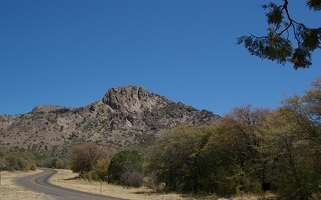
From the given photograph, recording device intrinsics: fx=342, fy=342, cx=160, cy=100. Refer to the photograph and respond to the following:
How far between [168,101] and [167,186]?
13122 cm

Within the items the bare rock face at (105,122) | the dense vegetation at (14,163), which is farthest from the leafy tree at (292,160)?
the bare rock face at (105,122)

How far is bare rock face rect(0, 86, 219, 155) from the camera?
137 metres

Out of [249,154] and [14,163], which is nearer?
[249,154]

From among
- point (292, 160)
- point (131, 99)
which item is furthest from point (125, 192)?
point (131, 99)

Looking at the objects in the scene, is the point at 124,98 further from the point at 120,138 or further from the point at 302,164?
the point at 302,164

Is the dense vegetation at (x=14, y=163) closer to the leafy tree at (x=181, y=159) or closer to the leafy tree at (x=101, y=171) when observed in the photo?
the leafy tree at (x=101, y=171)

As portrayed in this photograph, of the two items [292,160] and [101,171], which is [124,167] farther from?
[292,160]

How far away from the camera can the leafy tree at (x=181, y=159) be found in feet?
118

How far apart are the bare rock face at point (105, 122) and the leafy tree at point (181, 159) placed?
8782 centimetres

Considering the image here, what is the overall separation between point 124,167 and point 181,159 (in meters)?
16.0

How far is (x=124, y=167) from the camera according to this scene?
165ft

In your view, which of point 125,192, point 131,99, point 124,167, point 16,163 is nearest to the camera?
point 125,192

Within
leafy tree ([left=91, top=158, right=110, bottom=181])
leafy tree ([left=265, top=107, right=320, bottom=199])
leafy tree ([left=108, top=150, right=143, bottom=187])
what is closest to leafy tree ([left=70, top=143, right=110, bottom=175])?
leafy tree ([left=91, top=158, right=110, bottom=181])

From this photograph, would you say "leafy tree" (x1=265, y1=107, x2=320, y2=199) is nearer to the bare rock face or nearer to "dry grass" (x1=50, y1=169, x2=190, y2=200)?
"dry grass" (x1=50, y1=169, x2=190, y2=200)
